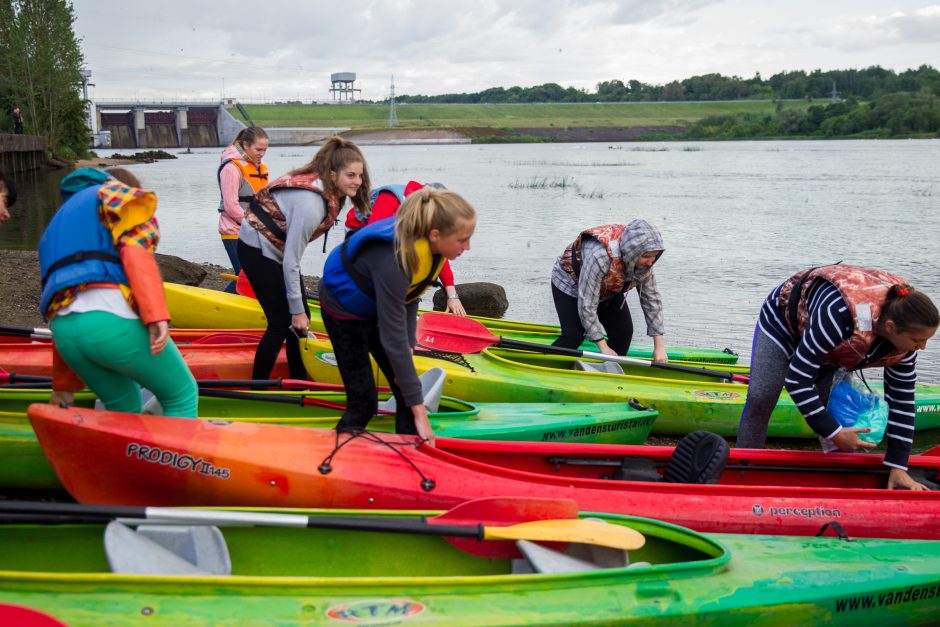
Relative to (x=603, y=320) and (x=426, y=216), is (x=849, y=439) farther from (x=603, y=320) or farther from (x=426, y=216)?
(x=603, y=320)

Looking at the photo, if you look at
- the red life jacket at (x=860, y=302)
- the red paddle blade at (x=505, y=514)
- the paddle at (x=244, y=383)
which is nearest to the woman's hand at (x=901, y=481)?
the red life jacket at (x=860, y=302)

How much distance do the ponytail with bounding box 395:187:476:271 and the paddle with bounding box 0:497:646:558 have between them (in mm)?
1106

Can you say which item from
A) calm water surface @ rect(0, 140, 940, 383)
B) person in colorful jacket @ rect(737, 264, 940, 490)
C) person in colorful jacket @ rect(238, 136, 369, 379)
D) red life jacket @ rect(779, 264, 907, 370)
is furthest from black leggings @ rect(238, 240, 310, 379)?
calm water surface @ rect(0, 140, 940, 383)

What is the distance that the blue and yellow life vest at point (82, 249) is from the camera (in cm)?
334

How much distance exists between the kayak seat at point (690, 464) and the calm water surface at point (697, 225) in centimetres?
573

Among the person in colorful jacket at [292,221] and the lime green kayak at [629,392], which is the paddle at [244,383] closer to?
the person in colorful jacket at [292,221]

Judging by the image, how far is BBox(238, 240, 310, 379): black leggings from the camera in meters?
5.37

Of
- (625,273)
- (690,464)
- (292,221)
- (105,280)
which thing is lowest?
(690,464)

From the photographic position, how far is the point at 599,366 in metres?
7.16

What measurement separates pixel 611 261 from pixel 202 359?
3.07 meters

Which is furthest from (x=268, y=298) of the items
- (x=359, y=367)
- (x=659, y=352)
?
(x=659, y=352)

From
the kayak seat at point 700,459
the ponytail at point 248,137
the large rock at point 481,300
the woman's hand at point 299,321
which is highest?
the ponytail at point 248,137

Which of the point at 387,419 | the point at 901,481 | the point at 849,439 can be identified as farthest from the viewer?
the point at 387,419

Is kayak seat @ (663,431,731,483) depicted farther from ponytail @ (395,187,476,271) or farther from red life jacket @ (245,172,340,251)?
red life jacket @ (245,172,340,251)
